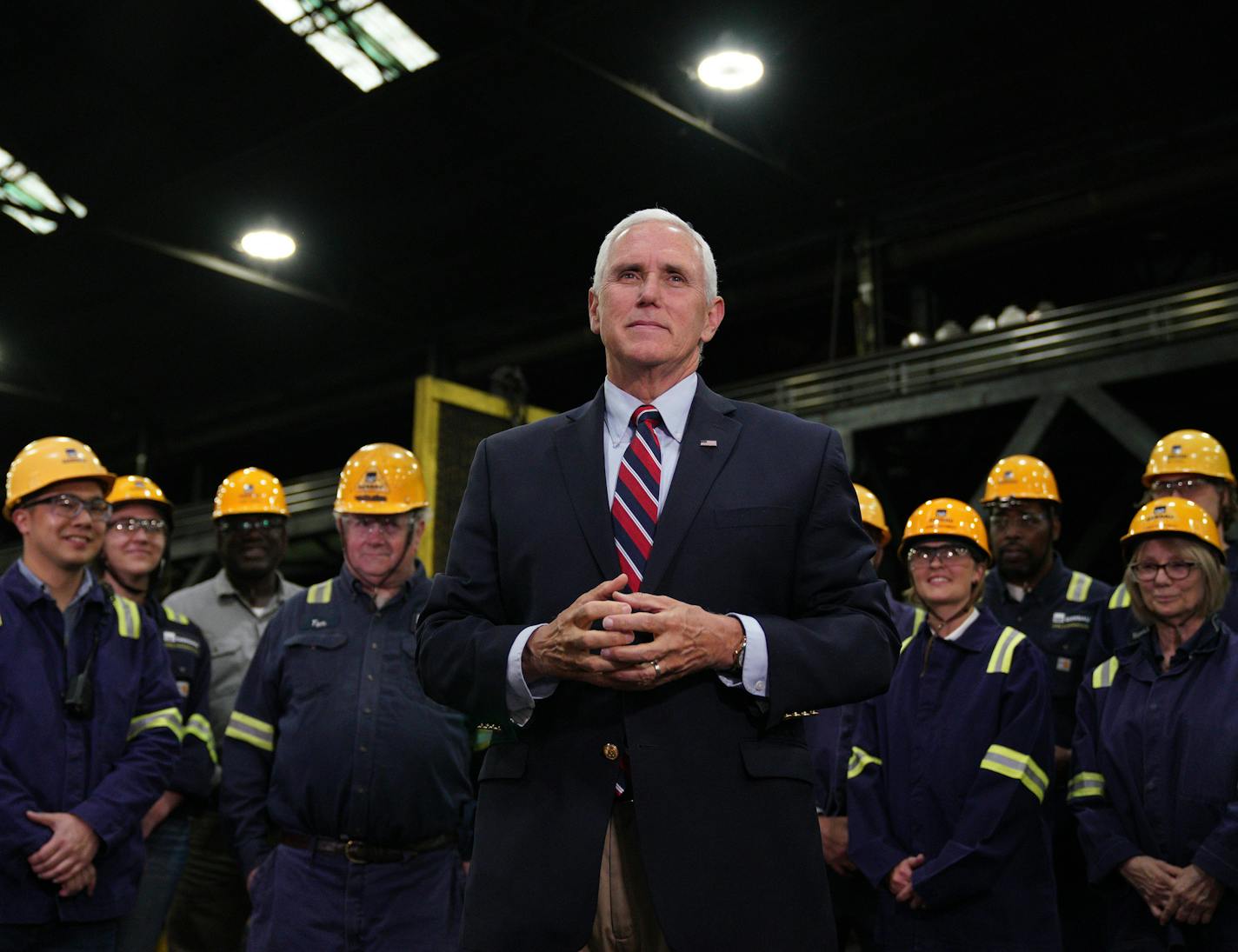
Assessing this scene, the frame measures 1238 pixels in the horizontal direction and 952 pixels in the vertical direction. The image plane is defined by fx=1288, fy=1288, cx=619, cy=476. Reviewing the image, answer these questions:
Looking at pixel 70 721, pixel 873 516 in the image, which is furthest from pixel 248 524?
pixel 873 516

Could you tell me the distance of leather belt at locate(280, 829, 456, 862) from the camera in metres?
3.91

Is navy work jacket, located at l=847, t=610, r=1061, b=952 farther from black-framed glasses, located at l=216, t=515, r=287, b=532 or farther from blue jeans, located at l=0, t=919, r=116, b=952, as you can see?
black-framed glasses, located at l=216, t=515, r=287, b=532

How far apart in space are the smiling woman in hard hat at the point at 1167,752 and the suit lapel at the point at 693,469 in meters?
2.73

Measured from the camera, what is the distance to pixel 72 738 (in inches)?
156

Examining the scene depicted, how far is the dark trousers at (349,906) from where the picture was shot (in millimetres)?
3848

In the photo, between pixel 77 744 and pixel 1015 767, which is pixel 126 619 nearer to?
pixel 77 744

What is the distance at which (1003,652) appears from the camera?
4543mm

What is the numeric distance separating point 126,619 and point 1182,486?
4149 millimetres

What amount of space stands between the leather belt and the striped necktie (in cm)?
228

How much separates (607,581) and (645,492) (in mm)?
240

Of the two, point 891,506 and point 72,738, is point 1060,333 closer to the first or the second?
point 891,506

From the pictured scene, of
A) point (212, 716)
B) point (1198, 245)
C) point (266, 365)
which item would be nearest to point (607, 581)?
point (212, 716)

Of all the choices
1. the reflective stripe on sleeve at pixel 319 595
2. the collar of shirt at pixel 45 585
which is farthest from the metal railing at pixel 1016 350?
the collar of shirt at pixel 45 585

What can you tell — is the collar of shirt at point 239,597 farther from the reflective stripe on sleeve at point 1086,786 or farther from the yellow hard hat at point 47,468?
the reflective stripe on sleeve at point 1086,786
